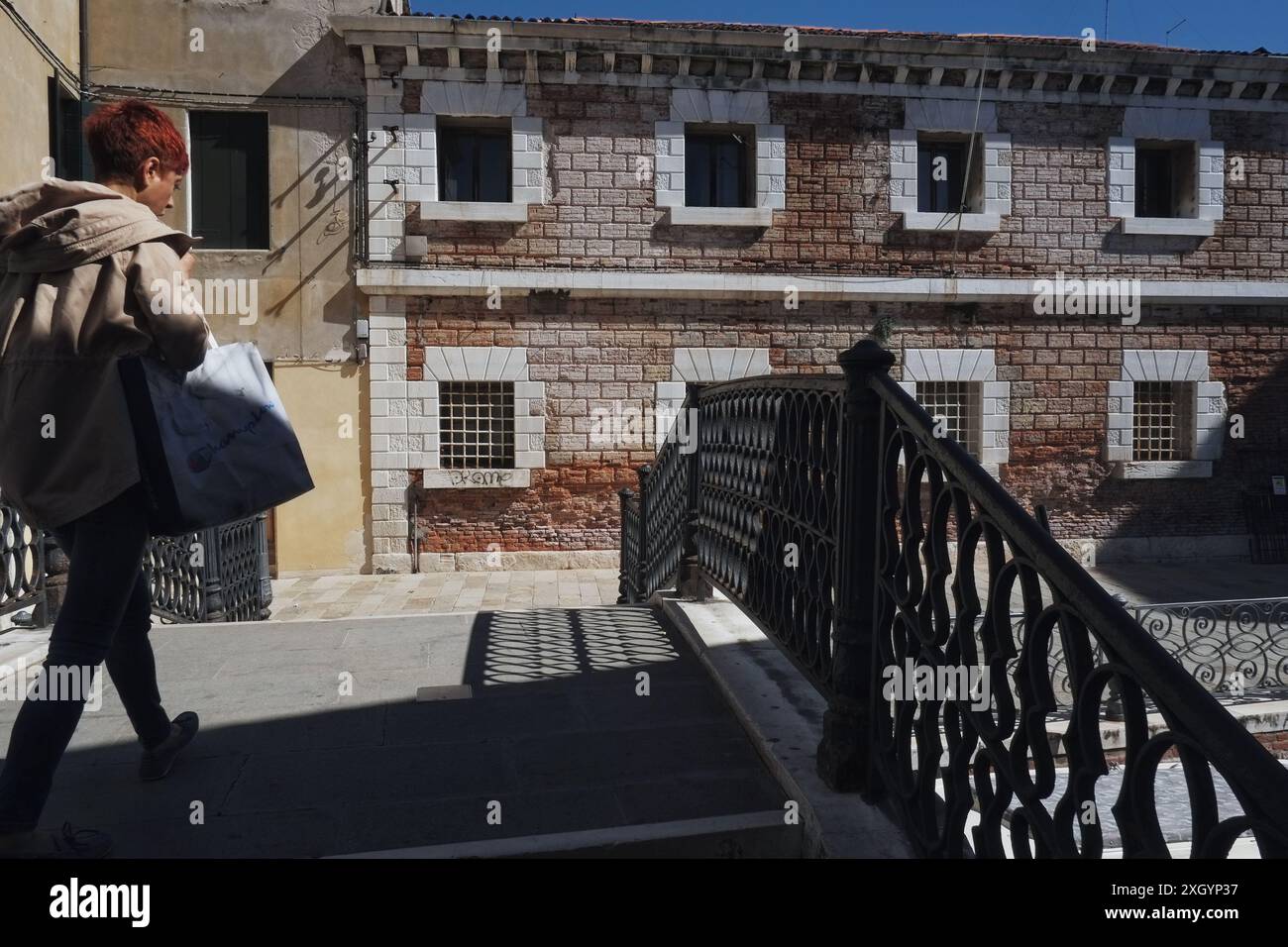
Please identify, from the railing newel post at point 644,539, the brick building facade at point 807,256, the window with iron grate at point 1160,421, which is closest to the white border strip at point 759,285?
the brick building facade at point 807,256

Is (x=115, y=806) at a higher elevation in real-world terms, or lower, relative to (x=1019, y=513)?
lower

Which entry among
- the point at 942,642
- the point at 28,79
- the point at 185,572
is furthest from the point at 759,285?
the point at 942,642

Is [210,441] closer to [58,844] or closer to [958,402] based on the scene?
[58,844]

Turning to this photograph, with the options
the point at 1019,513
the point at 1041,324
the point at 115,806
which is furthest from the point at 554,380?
the point at 1019,513

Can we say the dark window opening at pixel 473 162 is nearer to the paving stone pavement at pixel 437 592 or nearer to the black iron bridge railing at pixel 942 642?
the paving stone pavement at pixel 437 592

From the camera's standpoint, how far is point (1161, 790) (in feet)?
25.6

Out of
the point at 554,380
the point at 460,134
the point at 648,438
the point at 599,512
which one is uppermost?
the point at 460,134

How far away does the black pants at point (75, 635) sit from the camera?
217 cm

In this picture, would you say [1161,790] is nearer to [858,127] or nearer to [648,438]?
[648,438]

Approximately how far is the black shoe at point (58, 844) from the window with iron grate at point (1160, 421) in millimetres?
14434

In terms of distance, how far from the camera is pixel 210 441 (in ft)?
7.91
